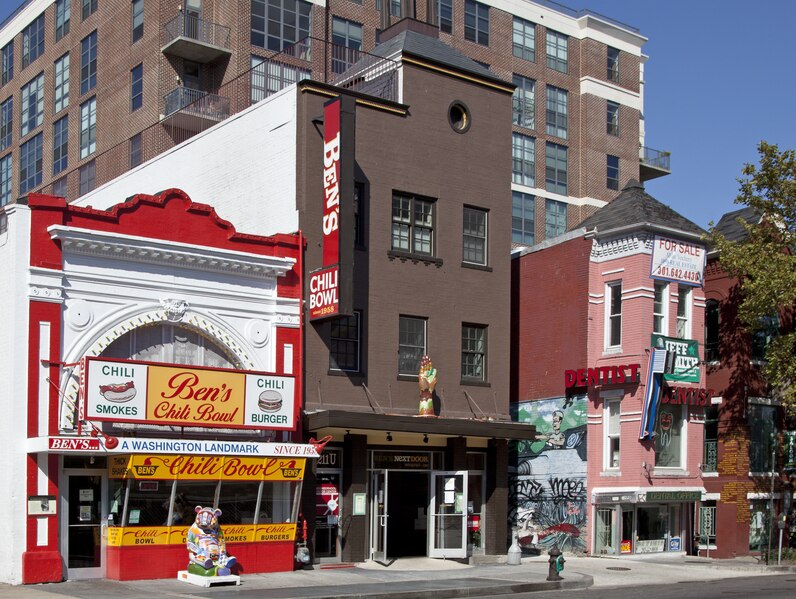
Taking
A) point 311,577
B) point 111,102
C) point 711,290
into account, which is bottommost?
point 311,577

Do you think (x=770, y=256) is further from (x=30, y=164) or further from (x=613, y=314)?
(x=30, y=164)

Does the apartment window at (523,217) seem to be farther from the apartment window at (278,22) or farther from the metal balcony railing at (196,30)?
the metal balcony railing at (196,30)

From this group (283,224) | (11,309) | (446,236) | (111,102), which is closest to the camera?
Result: (11,309)

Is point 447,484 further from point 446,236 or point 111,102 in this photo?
point 111,102

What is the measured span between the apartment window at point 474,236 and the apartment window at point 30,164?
112ft

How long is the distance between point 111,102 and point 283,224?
27.0 metres

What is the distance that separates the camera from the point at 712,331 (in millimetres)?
35781

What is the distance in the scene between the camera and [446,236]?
3059cm

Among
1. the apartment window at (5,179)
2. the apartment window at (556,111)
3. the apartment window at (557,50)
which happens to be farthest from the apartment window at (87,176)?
the apartment window at (557,50)

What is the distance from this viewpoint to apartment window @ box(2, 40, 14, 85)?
203ft

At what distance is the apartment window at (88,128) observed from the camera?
177 ft

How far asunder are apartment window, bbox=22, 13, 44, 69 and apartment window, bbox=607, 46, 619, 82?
102 feet

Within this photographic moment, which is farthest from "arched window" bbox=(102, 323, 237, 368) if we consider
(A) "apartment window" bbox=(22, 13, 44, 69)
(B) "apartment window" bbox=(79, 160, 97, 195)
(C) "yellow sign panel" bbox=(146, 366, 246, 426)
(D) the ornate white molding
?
(A) "apartment window" bbox=(22, 13, 44, 69)

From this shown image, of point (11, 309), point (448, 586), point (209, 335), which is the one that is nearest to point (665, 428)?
point (448, 586)
